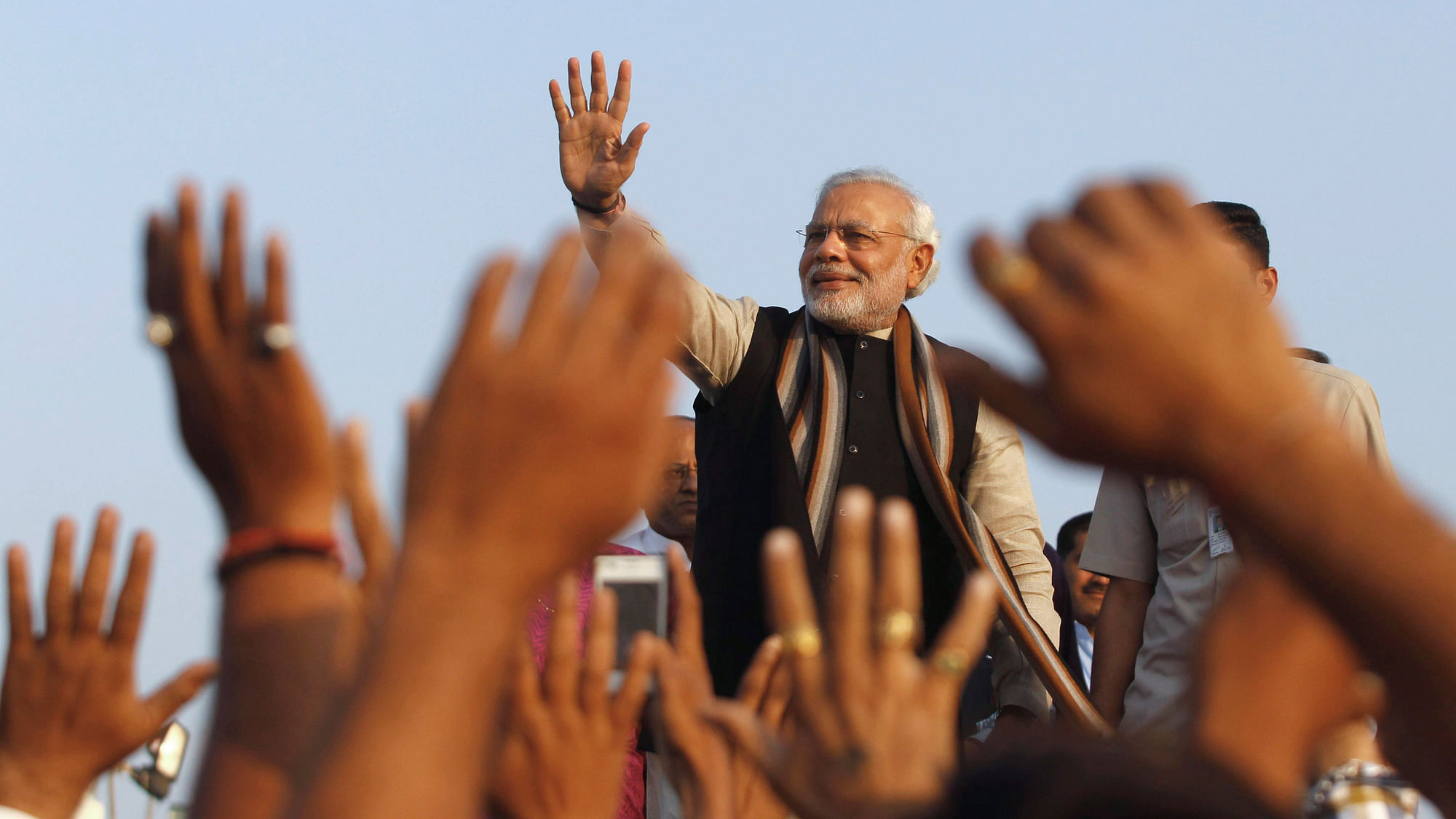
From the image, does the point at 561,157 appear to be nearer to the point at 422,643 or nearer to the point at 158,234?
the point at 158,234

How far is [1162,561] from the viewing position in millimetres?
3688

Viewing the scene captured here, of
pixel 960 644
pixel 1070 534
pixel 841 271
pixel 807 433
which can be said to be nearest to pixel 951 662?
pixel 960 644

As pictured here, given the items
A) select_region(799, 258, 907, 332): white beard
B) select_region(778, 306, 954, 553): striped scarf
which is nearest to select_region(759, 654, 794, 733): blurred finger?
select_region(778, 306, 954, 553): striped scarf

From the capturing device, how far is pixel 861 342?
15.2 ft

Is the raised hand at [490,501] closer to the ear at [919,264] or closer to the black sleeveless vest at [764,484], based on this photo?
the black sleeveless vest at [764,484]

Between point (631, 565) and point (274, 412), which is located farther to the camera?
point (631, 565)

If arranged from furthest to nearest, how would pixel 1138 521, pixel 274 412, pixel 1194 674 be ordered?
pixel 1138 521 < pixel 274 412 < pixel 1194 674

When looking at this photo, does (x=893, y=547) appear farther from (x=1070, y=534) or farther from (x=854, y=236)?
(x=1070, y=534)

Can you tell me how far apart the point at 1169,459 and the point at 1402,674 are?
0.21m

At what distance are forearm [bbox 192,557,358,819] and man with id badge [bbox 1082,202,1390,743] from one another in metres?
2.22

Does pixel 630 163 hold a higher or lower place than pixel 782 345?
higher

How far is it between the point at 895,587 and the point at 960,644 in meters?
0.08

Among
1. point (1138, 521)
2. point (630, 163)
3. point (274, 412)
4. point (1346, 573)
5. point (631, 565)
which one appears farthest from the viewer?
point (630, 163)

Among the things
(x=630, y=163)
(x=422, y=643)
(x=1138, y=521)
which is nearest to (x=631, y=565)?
(x=1138, y=521)
